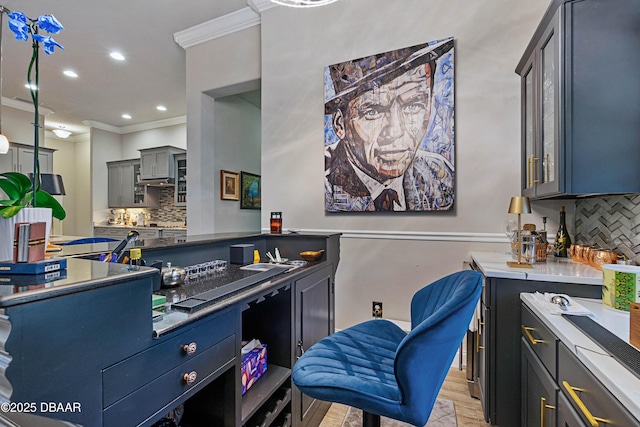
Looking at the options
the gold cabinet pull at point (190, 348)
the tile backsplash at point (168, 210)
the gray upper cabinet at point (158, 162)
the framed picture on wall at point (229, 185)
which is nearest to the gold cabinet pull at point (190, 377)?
the gold cabinet pull at point (190, 348)

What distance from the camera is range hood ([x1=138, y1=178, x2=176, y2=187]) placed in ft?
19.6

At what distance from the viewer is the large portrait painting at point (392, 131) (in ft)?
7.76

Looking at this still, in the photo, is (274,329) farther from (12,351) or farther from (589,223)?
(589,223)

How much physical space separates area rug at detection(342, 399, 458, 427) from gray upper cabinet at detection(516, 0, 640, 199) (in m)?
1.39

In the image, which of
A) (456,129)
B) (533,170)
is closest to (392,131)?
(456,129)

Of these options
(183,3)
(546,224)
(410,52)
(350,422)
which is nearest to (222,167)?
(183,3)

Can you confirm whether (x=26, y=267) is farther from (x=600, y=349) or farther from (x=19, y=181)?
(x=600, y=349)

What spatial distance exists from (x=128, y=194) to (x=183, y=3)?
4.81 meters

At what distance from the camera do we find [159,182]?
6.07m

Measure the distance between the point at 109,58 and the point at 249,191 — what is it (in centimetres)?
250

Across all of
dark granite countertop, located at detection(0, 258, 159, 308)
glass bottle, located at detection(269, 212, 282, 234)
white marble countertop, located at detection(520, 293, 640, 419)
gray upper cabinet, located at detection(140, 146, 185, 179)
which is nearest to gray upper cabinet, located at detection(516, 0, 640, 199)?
white marble countertop, located at detection(520, 293, 640, 419)

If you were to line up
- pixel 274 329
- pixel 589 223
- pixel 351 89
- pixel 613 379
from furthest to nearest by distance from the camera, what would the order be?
pixel 351 89 → pixel 589 223 → pixel 274 329 → pixel 613 379

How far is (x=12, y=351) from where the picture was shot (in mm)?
510

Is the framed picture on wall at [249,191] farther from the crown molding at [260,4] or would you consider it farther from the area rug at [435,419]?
the area rug at [435,419]
